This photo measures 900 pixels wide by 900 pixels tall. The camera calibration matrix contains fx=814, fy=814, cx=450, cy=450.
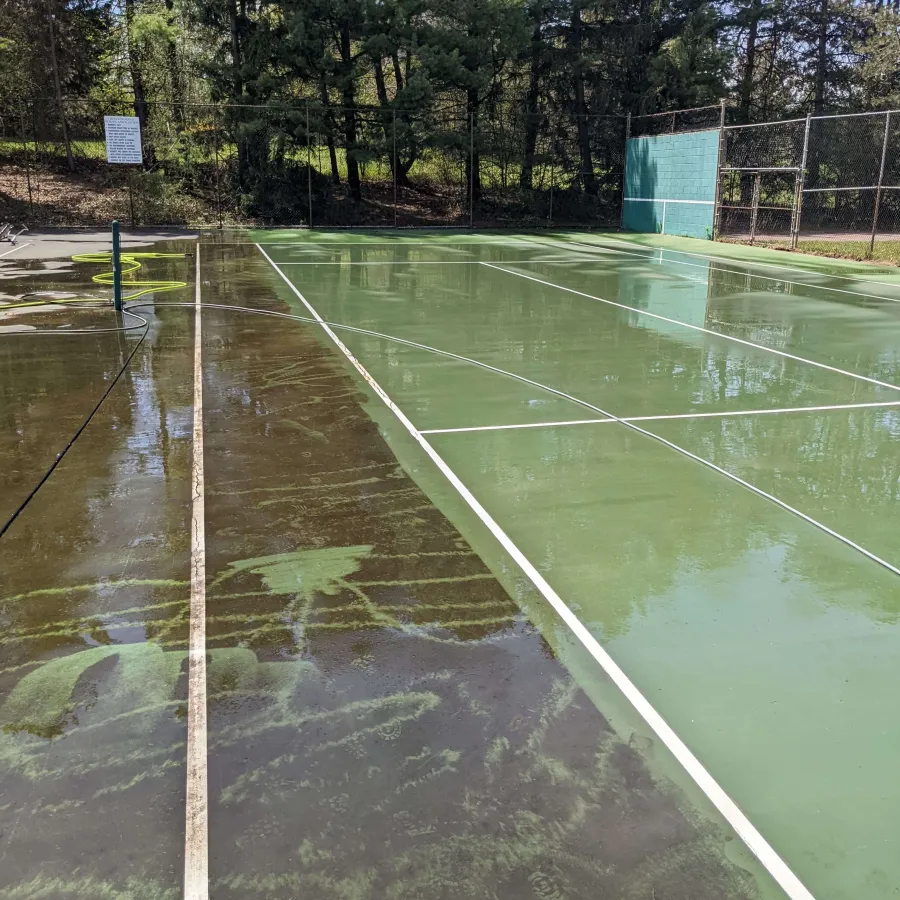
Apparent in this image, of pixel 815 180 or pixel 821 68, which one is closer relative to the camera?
pixel 815 180

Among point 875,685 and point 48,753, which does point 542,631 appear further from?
point 48,753

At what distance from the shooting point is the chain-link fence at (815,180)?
23.4 meters

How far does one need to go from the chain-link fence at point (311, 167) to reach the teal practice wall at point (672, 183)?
1737 millimetres

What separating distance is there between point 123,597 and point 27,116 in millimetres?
27582

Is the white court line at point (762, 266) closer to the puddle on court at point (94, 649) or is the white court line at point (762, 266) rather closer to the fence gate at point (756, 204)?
the fence gate at point (756, 204)

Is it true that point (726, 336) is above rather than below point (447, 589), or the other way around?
above

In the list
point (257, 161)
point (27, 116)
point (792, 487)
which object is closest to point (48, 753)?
point (792, 487)

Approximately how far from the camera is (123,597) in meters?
3.59

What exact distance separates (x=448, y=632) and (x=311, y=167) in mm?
26135

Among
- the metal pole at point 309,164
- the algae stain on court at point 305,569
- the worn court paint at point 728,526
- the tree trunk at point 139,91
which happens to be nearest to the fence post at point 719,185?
the metal pole at point 309,164

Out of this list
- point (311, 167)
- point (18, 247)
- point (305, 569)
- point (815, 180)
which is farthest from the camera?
point (815, 180)

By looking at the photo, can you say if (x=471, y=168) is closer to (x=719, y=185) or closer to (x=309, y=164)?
(x=309, y=164)

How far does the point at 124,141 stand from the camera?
75.0ft

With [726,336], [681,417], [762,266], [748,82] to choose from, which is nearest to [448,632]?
[681,417]
